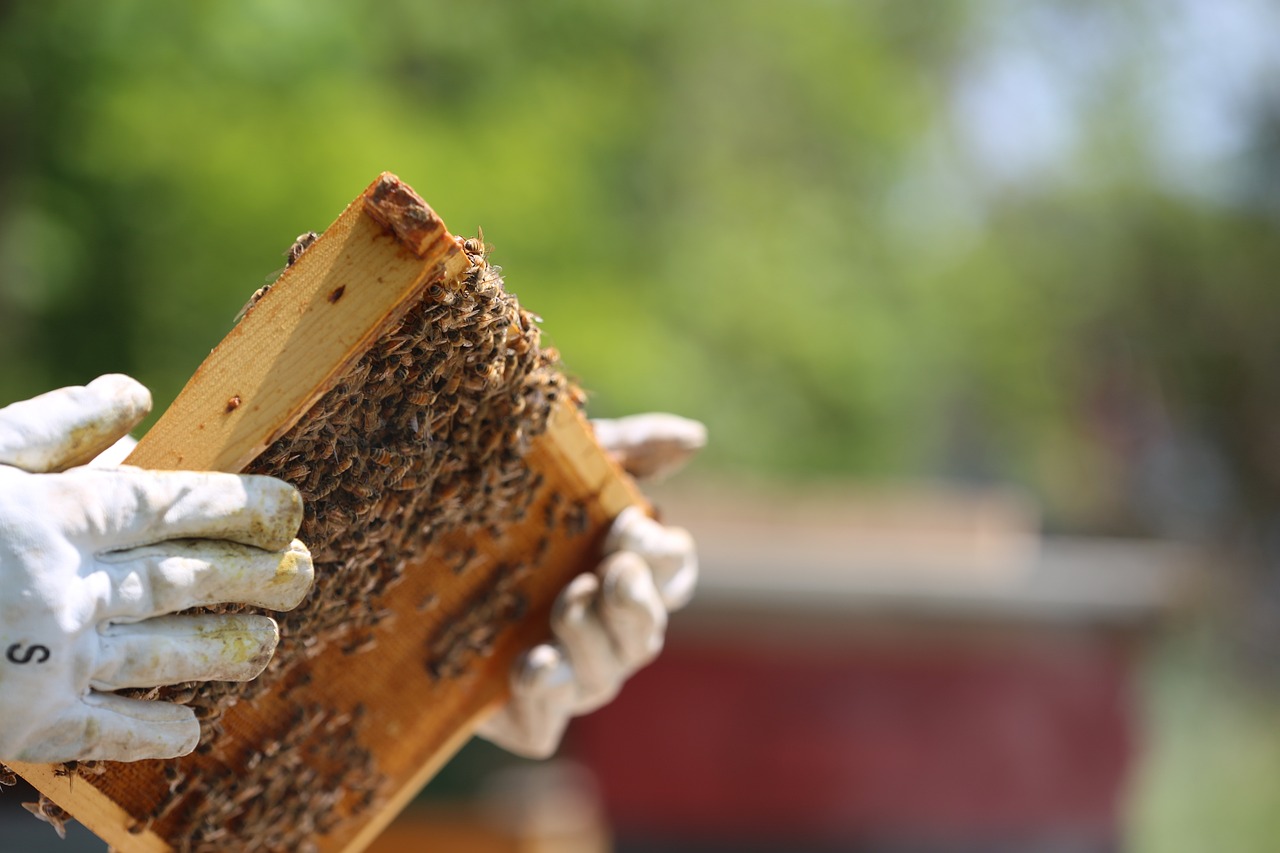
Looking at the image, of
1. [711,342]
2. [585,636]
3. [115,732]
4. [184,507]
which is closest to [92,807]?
[115,732]

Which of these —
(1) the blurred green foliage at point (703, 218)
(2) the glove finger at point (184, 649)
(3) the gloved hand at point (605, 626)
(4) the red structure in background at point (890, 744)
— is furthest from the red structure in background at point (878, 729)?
(2) the glove finger at point (184, 649)

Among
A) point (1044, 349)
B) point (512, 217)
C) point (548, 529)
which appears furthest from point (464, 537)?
point (1044, 349)

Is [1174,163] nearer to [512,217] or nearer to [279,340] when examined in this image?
[512,217]

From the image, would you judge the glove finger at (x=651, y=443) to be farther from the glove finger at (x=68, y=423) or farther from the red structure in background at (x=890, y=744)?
the red structure in background at (x=890, y=744)

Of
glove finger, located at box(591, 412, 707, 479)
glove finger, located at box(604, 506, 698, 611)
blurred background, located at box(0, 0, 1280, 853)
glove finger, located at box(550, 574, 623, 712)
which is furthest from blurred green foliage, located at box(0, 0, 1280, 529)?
glove finger, located at box(550, 574, 623, 712)

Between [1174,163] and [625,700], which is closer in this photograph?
[625,700]

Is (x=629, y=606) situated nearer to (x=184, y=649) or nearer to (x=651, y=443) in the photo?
(x=651, y=443)

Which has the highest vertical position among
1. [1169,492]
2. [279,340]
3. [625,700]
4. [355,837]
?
[1169,492]
